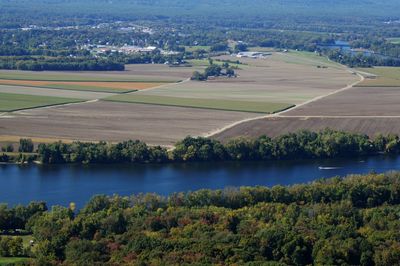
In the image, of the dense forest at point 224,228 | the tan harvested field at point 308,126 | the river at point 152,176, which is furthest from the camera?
the tan harvested field at point 308,126

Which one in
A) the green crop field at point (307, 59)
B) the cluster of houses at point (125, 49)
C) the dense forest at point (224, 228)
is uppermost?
the dense forest at point (224, 228)

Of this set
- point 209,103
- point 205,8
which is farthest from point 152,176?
point 205,8

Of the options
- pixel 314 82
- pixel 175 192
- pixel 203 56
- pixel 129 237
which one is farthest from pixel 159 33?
pixel 129 237

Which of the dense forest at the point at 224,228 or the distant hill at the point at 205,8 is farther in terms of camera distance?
the distant hill at the point at 205,8

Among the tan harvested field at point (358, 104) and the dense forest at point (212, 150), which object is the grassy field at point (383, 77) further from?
the dense forest at point (212, 150)

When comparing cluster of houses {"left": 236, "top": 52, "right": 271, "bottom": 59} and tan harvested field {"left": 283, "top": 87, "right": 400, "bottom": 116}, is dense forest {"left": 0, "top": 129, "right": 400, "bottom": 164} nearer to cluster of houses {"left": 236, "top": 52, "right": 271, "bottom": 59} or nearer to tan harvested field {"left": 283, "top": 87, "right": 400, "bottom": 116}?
tan harvested field {"left": 283, "top": 87, "right": 400, "bottom": 116}

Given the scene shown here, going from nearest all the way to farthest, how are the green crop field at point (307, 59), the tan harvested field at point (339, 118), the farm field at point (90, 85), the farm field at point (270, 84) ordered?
1. the tan harvested field at point (339, 118)
2. the farm field at point (270, 84)
3. the farm field at point (90, 85)
4. the green crop field at point (307, 59)

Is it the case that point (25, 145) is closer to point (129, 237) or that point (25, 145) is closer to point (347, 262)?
point (129, 237)

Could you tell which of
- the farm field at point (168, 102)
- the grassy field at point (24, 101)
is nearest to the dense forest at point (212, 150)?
the farm field at point (168, 102)
